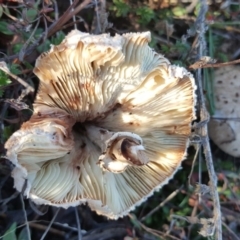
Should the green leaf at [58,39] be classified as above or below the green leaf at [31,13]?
below

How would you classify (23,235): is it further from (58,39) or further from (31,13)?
(31,13)

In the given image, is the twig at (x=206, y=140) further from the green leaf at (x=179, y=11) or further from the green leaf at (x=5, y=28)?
the green leaf at (x=5, y=28)

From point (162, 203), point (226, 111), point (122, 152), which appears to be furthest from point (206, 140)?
point (122, 152)

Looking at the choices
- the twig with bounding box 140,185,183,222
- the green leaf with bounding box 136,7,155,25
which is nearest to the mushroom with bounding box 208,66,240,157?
the twig with bounding box 140,185,183,222

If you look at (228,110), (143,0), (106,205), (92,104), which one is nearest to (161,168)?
(106,205)

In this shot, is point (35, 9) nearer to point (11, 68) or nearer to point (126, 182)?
point (11, 68)

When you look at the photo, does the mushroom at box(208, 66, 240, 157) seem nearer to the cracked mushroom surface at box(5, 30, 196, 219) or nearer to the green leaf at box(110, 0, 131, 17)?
the cracked mushroom surface at box(5, 30, 196, 219)

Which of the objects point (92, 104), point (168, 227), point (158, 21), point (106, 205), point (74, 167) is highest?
point (158, 21)

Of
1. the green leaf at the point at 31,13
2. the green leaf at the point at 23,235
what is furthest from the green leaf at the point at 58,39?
the green leaf at the point at 23,235
